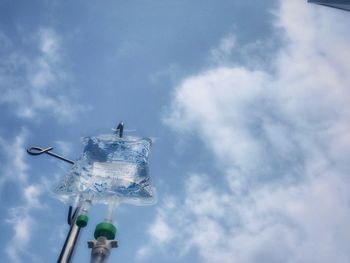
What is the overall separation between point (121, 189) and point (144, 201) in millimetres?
396

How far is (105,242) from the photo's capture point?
104 inches

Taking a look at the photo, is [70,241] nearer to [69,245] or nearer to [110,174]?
[69,245]

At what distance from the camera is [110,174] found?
15.6 ft

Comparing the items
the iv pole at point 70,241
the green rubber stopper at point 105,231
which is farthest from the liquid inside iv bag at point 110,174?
the green rubber stopper at point 105,231

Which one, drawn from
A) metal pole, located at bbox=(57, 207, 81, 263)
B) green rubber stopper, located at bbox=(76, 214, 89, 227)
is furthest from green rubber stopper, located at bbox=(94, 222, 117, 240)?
metal pole, located at bbox=(57, 207, 81, 263)

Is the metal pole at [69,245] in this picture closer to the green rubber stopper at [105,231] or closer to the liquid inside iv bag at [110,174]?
the liquid inside iv bag at [110,174]

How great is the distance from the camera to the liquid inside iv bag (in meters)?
4.30

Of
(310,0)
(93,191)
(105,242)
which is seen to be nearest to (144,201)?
(93,191)

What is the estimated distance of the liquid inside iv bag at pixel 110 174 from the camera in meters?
4.30

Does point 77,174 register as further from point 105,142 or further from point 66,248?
point 66,248

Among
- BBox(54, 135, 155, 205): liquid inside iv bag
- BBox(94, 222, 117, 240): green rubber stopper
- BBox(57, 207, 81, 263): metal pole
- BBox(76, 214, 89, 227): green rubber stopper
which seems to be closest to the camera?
BBox(94, 222, 117, 240): green rubber stopper

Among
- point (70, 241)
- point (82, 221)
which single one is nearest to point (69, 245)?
point (70, 241)

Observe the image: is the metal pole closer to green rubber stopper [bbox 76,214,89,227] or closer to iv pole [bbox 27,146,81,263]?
iv pole [bbox 27,146,81,263]

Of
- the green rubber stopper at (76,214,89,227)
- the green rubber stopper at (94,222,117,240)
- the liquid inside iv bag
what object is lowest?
the green rubber stopper at (94,222,117,240)
